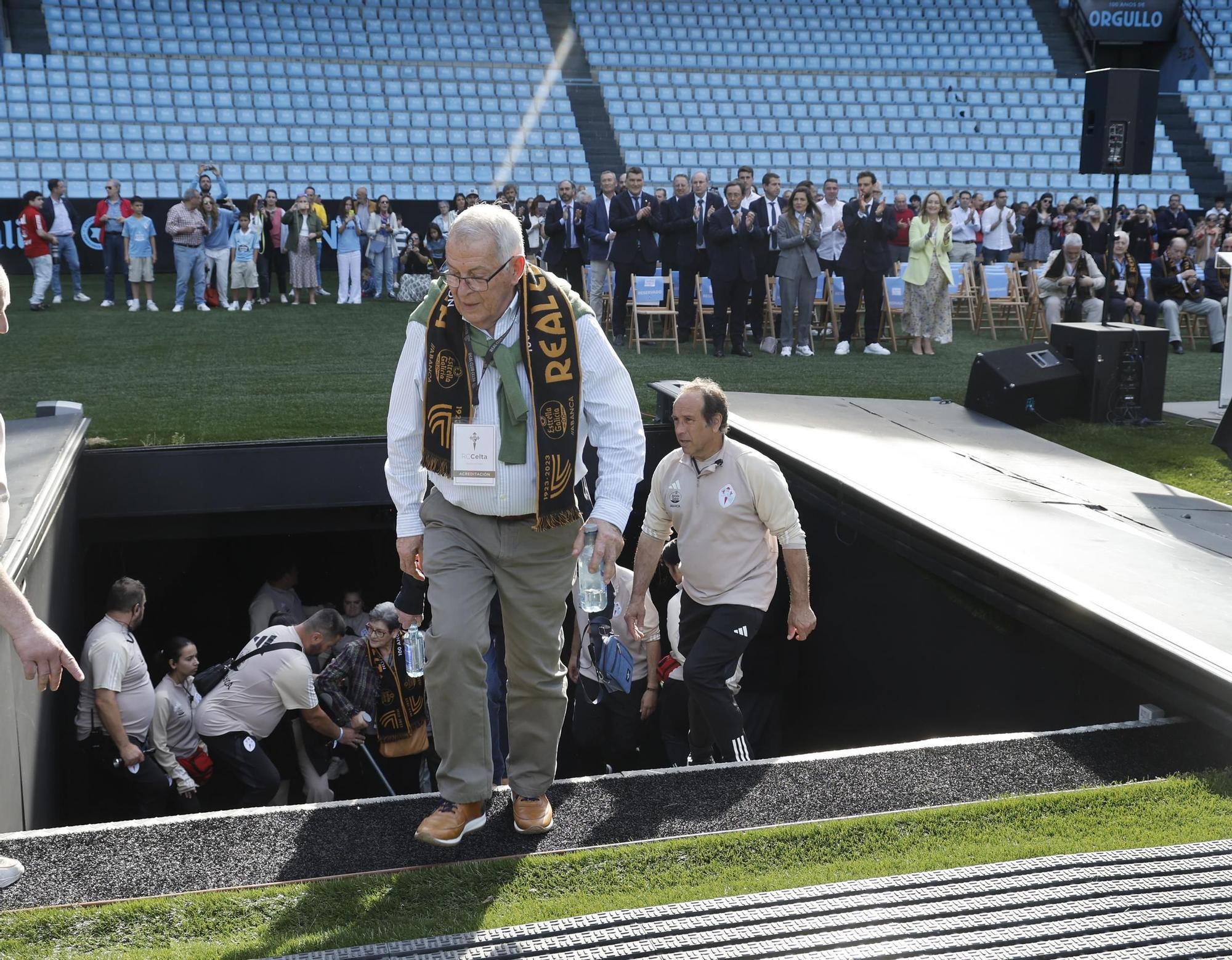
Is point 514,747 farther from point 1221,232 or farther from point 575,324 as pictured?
point 1221,232

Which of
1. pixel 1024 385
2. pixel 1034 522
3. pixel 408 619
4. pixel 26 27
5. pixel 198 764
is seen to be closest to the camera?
pixel 408 619

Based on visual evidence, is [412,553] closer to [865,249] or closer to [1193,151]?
[865,249]

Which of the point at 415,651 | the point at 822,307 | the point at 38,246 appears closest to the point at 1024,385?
the point at 822,307

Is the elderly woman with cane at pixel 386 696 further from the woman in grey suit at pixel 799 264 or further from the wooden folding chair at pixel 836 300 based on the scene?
the wooden folding chair at pixel 836 300

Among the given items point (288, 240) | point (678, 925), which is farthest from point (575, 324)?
point (288, 240)

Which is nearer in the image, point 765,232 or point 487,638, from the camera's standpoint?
point 487,638

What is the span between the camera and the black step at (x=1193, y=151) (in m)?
22.4

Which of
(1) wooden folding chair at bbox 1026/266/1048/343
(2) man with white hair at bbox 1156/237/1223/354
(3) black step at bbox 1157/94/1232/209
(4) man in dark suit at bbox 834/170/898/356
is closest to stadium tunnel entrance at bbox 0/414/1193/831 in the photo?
(4) man in dark suit at bbox 834/170/898/356

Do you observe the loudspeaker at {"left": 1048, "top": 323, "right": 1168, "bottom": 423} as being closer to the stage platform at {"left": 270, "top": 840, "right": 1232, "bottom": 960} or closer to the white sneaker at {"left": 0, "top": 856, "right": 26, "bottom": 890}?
the stage platform at {"left": 270, "top": 840, "right": 1232, "bottom": 960}

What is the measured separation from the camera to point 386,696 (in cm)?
697

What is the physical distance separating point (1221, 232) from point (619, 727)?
45.2 ft

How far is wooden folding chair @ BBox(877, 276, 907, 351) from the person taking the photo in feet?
44.7

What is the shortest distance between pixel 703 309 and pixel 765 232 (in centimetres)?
163

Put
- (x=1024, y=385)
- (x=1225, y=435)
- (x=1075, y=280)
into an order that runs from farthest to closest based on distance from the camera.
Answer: (x=1075, y=280)
(x=1024, y=385)
(x=1225, y=435)
